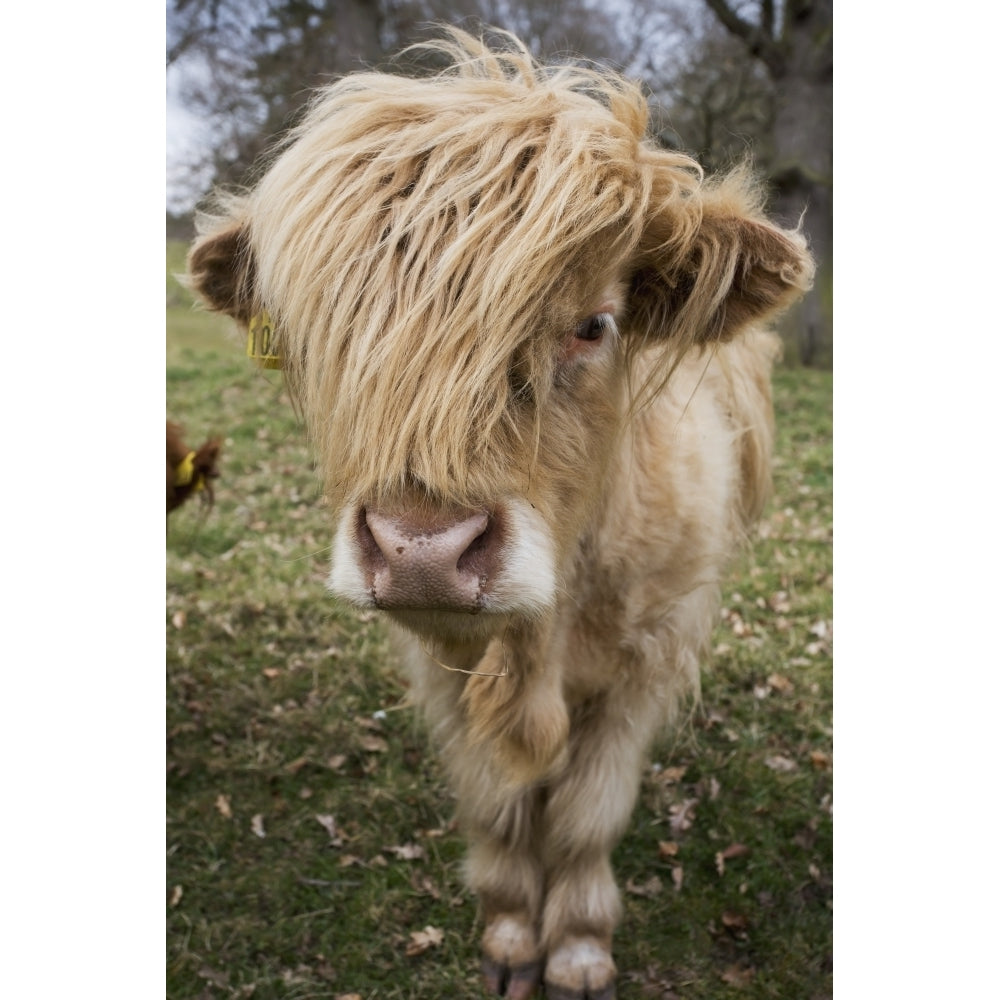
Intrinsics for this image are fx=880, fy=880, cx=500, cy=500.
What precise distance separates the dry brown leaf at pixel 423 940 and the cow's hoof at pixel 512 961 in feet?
0.64

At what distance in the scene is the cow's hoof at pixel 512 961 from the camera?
238 centimetres

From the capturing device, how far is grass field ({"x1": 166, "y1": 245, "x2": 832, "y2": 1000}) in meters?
2.49

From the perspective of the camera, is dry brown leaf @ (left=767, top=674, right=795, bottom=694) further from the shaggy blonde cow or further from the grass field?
the shaggy blonde cow

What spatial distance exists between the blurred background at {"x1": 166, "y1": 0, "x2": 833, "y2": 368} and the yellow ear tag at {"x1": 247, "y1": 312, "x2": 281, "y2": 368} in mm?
597

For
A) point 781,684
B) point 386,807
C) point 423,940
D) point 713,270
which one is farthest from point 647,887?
point 713,270

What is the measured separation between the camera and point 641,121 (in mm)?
1601

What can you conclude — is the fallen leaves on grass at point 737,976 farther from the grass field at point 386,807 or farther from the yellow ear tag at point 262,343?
the yellow ear tag at point 262,343

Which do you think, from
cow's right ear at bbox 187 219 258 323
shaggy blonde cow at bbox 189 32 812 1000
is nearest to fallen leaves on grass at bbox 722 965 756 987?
shaggy blonde cow at bbox 189 32 812 1000

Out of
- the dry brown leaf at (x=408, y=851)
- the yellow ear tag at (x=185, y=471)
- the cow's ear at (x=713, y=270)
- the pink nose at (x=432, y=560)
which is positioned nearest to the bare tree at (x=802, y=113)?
the cow's ear at (x=713, y=270)

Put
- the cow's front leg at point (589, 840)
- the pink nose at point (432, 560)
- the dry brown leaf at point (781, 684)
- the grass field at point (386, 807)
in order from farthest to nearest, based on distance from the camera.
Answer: the dry brown leaf at point (781, 684) < the grass field at point (386, 807) < the cow's front leg at point (589, 840) < the pink nose at point (432, 560)

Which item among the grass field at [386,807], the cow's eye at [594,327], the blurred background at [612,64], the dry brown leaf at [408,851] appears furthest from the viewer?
the dry brown leaf at [408,851]

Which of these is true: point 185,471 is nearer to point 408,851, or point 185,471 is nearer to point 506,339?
point 408,851
